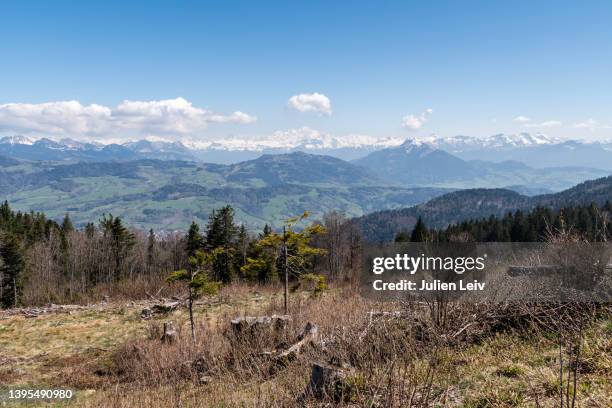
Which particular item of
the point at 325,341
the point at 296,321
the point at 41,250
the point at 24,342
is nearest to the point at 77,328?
the point at 24,342

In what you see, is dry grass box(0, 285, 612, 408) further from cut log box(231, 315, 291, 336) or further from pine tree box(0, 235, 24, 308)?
pine tree box(0, 235, 24, 308)

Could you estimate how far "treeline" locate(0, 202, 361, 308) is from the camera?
44.2m

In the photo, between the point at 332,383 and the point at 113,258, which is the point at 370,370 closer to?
the point at 332,383

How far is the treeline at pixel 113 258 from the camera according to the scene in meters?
44.2

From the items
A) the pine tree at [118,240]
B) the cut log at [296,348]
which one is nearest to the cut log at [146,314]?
the cut log at [296,348]

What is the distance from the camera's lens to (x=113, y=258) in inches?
2429

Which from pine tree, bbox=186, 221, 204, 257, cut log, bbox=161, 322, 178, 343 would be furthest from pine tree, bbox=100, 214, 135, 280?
cut log, bbox=161, 322, 178, 343

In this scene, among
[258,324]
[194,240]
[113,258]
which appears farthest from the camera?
[113,258]

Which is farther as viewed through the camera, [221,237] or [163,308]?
[221,237]

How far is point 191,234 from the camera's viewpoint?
5316cm

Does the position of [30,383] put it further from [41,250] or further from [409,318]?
[41,250]

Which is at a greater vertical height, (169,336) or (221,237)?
(169,336)

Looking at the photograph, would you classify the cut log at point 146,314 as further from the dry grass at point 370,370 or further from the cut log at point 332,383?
the cut log at point 332,383

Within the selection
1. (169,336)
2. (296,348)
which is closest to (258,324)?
(296,348)
